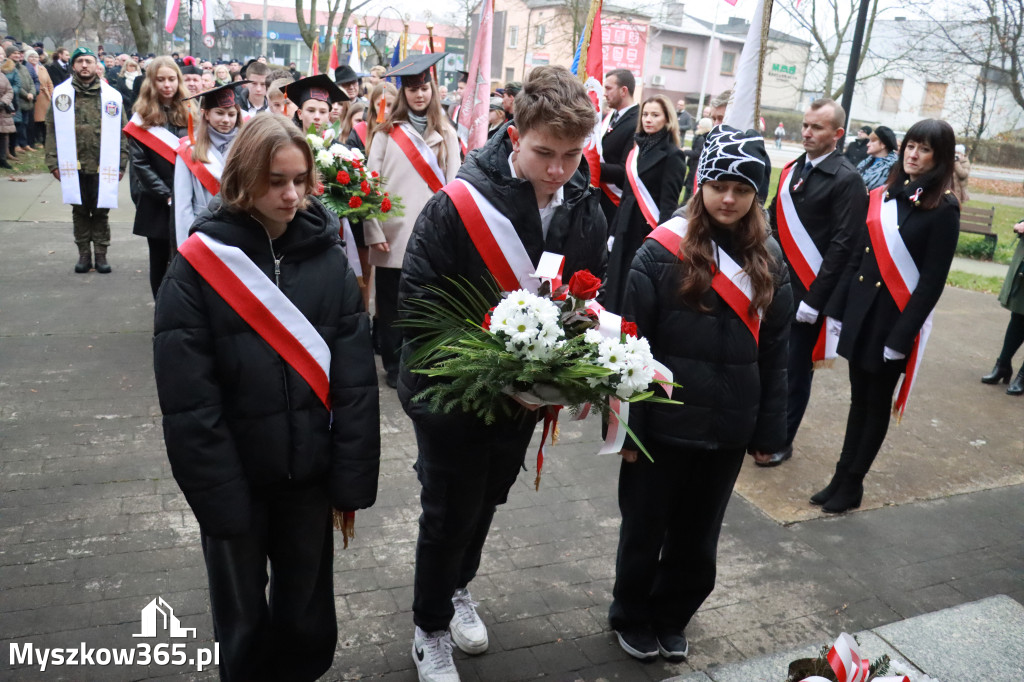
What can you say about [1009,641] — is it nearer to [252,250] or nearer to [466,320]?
[466,320]

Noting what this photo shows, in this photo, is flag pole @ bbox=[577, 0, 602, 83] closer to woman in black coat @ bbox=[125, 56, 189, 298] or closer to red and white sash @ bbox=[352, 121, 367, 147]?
red and white sash @ bbox=[352, 121, 367, 147]

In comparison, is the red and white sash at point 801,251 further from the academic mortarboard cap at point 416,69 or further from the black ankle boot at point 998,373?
the black ankle boot at point 998,373

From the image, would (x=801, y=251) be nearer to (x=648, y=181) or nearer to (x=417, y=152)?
(x=648, y=181)

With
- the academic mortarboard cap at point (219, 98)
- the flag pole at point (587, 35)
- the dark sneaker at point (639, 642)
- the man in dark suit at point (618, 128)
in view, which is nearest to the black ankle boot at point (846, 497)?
the dark sneaker at point (639, 642)

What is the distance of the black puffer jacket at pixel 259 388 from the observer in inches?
98.3

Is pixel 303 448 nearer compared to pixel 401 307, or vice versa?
pixel 303 448

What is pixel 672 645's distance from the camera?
3.56 metres

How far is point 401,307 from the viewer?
9.66ft

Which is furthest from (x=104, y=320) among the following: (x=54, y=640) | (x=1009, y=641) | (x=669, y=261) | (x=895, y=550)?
(x=1009, y=641)

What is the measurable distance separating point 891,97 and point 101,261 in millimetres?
63229

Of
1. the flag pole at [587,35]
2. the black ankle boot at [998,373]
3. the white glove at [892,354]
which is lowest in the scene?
the black ankle boot at [998,373]

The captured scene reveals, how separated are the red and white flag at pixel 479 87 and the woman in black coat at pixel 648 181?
167cm

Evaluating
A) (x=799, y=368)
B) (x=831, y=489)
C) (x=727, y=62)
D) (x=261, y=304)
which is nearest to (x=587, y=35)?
(x=799, y=368)

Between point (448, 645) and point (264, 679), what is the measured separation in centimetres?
69
